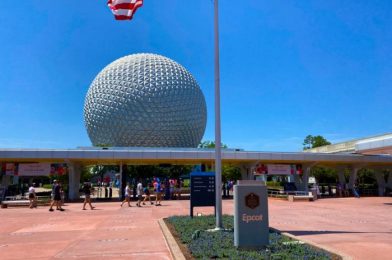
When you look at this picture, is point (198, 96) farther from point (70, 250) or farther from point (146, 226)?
point (70, 250)

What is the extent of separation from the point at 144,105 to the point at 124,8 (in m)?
35.0

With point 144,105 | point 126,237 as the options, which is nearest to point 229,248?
point 126,237

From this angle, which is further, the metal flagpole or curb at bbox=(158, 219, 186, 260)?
the metal flagpole

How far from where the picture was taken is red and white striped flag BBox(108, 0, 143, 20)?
12430 millimetres

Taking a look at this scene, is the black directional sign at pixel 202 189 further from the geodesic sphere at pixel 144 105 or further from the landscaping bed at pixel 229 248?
the geodesic sphere at pixel 144 105

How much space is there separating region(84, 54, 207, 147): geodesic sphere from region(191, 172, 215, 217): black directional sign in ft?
105

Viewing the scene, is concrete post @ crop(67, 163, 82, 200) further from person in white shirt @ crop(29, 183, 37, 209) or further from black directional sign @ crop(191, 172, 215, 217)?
black directional sign @ crop(191, 172, 215, 217)

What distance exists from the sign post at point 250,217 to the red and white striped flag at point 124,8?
6.90 m

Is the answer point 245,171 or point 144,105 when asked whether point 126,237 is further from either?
point 144,105

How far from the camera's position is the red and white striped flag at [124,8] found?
12.4m

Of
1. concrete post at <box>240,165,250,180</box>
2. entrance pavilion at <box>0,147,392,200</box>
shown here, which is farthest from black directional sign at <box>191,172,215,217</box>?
concrete post at <box>240,165,250,180</box>

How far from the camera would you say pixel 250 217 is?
350 inches

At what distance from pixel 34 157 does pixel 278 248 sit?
86.5 feet

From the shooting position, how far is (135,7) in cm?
1241
